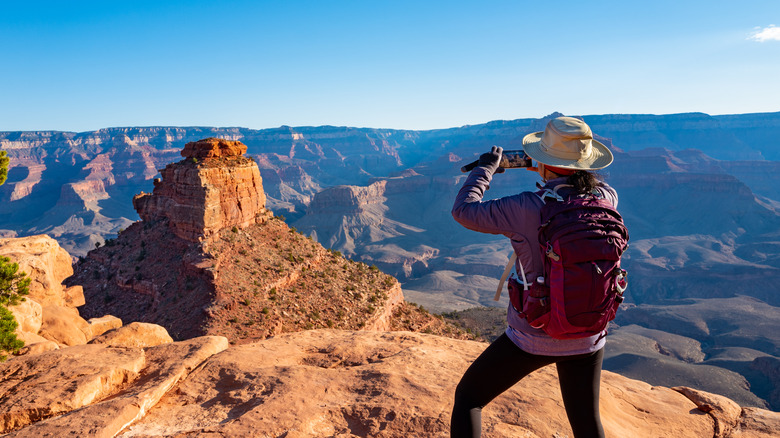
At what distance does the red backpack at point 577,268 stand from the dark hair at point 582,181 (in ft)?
0.26

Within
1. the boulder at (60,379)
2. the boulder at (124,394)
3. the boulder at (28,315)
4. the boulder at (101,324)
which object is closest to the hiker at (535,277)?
the boulder at (124,394)

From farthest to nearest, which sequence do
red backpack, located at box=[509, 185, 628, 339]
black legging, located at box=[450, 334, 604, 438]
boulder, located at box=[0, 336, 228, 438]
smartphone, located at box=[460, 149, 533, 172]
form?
1. boulder, located at box=[0, 336, 228, 438]
2. smartphone, located at box=[460, 149, 533, 172]
3. black legging, located at box=[450, 334, 604, 438]
4. red backpack, located at box=[509, 185, 628, 339]

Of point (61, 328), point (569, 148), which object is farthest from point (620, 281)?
point (61, 328)

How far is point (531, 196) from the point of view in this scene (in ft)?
10.0

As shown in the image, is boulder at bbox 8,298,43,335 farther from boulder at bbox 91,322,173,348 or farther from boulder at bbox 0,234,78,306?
boulder at bbox 0,234,78,306

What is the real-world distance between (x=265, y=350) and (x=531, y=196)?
18.1 feet

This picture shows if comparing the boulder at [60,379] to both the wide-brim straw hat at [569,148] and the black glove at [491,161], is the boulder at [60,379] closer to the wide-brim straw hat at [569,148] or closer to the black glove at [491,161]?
the black glove at [491,161]

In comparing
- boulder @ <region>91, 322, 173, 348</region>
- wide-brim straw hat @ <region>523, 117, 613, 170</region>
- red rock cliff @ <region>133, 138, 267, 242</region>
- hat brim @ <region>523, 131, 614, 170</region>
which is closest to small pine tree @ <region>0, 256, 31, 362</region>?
boulder @ <region>91, 322, 173, 348</region>

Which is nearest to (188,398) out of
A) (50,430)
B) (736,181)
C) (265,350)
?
(50,430)

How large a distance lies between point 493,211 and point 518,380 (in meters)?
1.34

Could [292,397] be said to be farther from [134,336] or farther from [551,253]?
[134,336]

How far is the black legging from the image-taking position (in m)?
3.29

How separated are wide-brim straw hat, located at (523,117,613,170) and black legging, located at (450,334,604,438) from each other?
4.78 ft

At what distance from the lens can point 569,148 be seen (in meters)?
3.24
